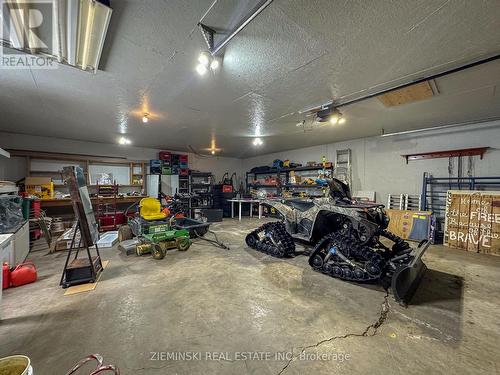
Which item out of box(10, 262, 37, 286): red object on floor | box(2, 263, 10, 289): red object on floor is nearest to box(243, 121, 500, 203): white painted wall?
box(10, 262, 37, 286): red object on floor

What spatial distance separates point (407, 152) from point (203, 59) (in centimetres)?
537

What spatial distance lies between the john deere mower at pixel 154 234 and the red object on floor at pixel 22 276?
1205mm

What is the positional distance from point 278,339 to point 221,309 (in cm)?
66

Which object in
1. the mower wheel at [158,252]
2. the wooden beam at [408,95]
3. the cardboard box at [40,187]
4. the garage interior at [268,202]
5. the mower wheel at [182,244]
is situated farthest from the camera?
the cardboard box at [40,187]

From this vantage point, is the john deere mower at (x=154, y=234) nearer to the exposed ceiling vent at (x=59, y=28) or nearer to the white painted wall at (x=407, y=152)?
the exposed ceiling vent at (x=59, y=28)

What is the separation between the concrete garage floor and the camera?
1.43 m

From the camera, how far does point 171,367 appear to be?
1393 mm

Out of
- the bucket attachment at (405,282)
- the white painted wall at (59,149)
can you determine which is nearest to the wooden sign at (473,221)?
the bucket attachment at (405,282)

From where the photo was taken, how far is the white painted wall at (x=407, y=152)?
4.11 m

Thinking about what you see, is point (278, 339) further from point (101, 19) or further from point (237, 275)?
point (101, 19)

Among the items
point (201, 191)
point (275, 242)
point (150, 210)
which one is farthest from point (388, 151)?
point (201, 191)

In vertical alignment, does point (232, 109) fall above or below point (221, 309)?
above

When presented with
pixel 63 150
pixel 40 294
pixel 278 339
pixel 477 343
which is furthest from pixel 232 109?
pixel 63 150

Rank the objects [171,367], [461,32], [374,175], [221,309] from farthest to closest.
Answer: [374,175] → [221,309] → [461,32] → [171,367]
